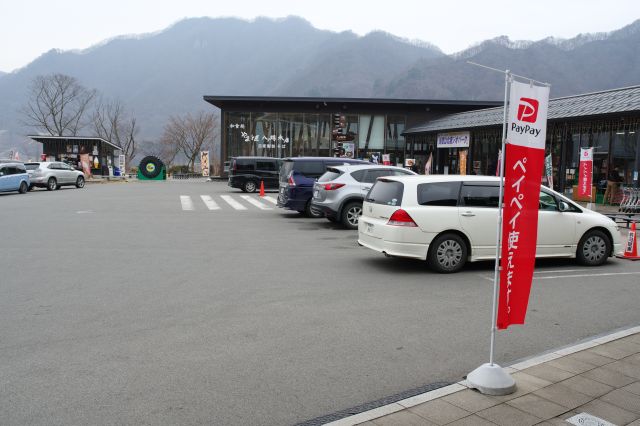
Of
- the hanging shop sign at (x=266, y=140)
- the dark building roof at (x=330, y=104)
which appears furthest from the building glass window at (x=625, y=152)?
the hanging shop sign at (x=266, y=140)

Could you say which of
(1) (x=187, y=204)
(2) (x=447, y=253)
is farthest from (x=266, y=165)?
(2) (x=447, y=253)

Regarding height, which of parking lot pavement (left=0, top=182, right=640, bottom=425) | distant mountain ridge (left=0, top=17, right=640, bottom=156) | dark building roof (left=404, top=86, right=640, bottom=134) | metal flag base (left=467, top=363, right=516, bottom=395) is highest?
distant mountain ridge (left=0, top=17, right=640, bottom=156)

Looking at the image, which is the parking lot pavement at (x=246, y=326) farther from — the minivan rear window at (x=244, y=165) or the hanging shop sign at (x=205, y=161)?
the hanging shop sign at (x=205, y=161)

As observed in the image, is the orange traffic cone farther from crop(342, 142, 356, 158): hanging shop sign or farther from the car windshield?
crop(342, 142, 356, 158): hanging shop sign

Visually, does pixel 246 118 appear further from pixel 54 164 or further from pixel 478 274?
pixel 478 274

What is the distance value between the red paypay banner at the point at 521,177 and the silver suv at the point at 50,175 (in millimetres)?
30548

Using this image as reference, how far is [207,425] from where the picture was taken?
11.8 feet

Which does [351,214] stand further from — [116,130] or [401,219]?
[116,130]

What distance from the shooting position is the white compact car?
28.2ft

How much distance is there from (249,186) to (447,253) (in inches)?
856

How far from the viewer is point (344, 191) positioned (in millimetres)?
14266

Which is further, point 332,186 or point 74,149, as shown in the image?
point 74,149

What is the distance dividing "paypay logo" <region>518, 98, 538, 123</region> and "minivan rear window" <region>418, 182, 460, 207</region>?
466cm

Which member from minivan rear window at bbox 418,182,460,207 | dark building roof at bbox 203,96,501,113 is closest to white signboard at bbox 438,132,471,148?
dark building roof at bbox 203,96,501,113
